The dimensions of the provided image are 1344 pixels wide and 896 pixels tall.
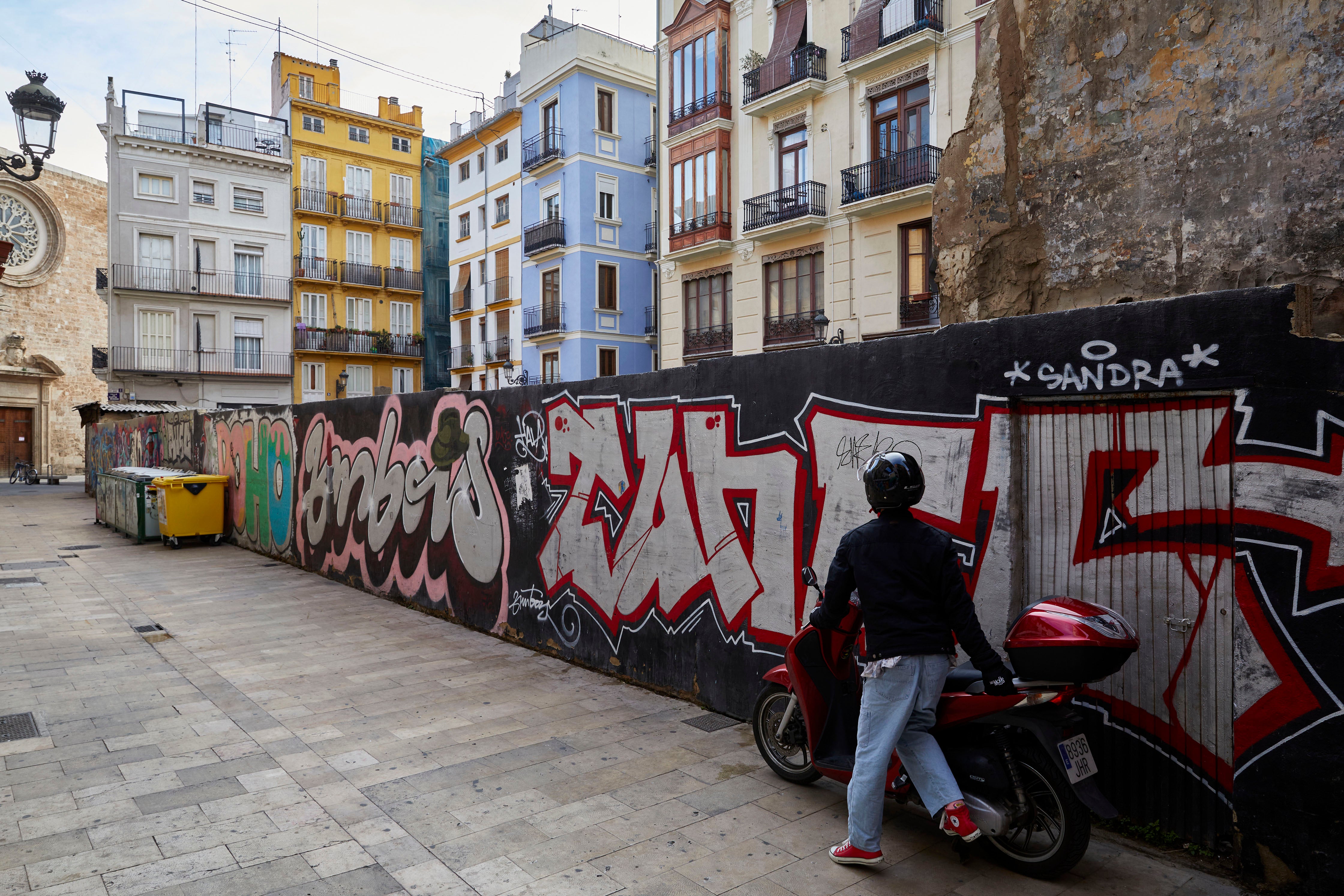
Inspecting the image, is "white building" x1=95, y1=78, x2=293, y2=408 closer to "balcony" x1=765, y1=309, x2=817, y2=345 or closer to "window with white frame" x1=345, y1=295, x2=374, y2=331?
"window with white frame" x1=345, y1=295, x2=374, y2=331

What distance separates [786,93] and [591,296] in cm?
1116

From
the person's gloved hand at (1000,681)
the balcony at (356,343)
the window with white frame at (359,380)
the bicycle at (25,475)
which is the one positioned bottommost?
the bicycle at (25,475)

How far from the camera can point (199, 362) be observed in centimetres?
3731

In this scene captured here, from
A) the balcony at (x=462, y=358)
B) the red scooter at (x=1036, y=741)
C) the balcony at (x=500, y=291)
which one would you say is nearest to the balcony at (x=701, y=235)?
the balcony at (x=500, y=291)

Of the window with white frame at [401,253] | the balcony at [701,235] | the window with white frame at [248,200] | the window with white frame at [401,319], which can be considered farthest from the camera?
the window with white frame at [401,253]

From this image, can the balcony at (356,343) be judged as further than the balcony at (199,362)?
Yes

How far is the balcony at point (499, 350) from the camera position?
34750 millimetres

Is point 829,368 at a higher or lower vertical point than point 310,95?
lower

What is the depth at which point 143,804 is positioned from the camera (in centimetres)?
440

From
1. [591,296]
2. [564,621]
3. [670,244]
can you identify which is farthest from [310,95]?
[564,621]

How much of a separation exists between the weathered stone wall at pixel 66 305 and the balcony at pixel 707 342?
100.0ft

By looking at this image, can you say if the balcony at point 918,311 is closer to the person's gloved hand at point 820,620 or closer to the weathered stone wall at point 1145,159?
the weathered stone wall at point 1145,159

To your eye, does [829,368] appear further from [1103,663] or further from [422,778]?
[422,778]

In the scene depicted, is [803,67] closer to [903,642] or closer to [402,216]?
[903,642]
